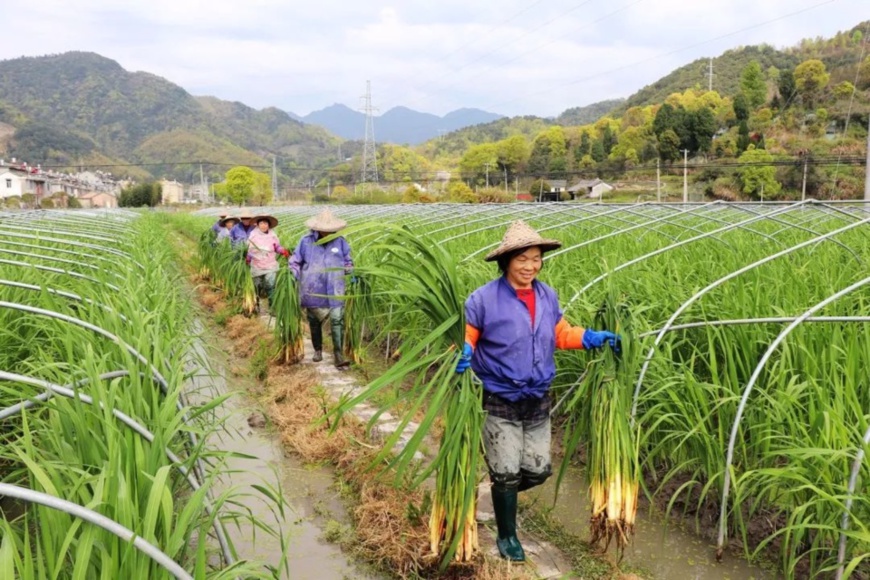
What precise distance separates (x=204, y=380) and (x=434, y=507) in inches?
136

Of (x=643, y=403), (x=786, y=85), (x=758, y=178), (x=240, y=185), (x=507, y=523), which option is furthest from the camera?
(x=240, y=185)

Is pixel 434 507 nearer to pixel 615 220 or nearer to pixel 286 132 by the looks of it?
pixel 615 220

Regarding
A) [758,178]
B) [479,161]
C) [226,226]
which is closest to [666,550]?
[226,226]

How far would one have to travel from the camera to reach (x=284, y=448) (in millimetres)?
3824

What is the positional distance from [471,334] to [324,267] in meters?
2.92

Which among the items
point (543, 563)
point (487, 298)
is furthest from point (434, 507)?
point (487, 298)

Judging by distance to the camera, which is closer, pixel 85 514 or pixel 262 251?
pixel 85 514

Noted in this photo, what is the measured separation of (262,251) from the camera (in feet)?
22.8

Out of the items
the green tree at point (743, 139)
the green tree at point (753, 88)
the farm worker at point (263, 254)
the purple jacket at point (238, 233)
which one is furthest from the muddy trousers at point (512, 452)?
the green tree at point (753, 88)

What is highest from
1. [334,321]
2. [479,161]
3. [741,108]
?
[741,108]

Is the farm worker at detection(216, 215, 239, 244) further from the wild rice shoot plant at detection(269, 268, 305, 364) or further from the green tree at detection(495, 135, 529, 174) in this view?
the green tree at detection(495, 135, 529, 174)

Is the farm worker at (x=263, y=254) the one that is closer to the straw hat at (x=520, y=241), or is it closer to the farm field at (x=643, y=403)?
the farm field at (x=643, y=403)

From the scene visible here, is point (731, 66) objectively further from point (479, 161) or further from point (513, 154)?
point (479, 161)

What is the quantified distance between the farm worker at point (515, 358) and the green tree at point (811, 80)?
4409 centimetres
